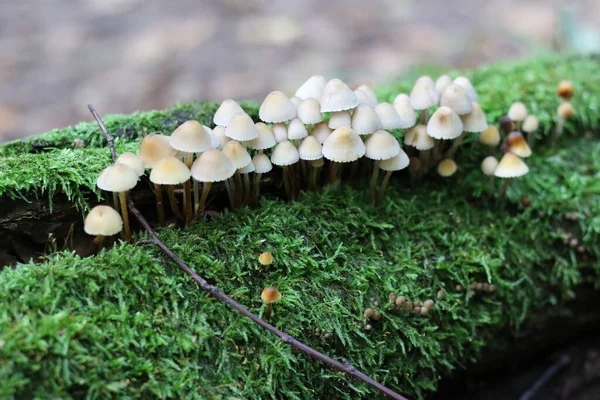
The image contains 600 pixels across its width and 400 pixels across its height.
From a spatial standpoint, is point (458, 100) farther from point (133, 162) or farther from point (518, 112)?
point (133, 162)

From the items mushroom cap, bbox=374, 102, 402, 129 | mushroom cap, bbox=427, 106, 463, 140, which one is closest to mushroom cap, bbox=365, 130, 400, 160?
mushroom cap, bbox=374, 102, 402, 129

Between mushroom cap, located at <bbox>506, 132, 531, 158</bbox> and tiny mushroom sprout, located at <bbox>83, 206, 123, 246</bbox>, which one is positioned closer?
tiny mushroom sprout, located at <bbox>83, 206, 123, 246</bbox>

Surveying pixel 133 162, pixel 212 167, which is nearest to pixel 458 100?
pixel 212 167

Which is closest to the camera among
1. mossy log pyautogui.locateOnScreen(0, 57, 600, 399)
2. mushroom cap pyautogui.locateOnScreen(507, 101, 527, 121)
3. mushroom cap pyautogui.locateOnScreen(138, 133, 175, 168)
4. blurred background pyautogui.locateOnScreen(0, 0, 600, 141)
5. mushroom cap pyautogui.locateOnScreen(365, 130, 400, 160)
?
mossy log pyautogui.locateOnScreen(0, 57, 600, 399)

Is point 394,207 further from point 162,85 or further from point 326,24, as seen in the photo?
point 326,24

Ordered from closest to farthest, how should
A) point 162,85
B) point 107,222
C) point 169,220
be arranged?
point 107,222, point 169,220, point 162,85

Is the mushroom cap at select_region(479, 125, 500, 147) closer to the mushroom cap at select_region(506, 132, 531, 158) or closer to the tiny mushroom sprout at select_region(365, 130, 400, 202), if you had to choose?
the mushroom cap at select_region(506, 132, 531, 158)

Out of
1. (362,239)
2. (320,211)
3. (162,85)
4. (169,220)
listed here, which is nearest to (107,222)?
(169,220)
